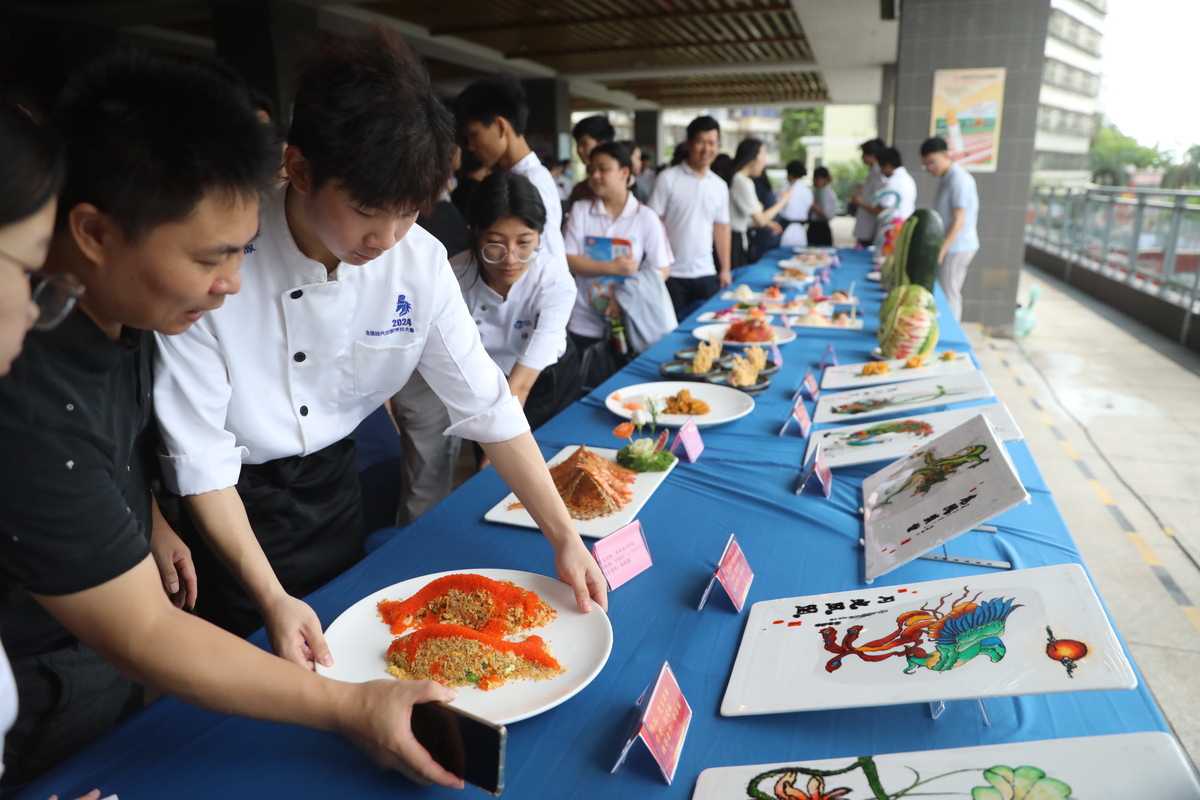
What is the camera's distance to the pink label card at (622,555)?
1.13 meters

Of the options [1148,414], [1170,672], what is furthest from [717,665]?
[1148,414]

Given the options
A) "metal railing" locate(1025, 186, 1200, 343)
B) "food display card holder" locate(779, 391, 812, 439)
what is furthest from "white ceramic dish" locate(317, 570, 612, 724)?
"metal railing" locate(1025, 186, 1200, 343)

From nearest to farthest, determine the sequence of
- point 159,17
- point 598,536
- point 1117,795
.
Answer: point 1117,795 < point 598,536 < point 159,17

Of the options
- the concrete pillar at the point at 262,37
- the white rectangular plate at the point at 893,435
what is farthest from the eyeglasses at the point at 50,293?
the concrete pillar at the point at 262,37

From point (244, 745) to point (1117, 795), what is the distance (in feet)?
2.88

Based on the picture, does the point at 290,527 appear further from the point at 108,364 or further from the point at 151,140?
the point at 151,140

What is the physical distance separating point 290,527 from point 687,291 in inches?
129

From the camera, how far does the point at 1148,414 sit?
13.0ft

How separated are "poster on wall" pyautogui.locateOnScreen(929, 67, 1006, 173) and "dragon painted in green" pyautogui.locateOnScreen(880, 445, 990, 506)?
5.72m

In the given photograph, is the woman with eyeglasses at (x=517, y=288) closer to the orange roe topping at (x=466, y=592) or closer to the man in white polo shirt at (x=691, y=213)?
the orange roe topping at (x=466, y=592)

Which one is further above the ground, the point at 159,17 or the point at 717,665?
the point at 159,17

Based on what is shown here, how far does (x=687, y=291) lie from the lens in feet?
14.3

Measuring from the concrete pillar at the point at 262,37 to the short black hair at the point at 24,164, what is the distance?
21.0 ft

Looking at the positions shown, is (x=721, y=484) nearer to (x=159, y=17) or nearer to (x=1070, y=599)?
(x=1070, y=599)
